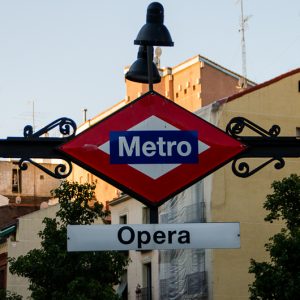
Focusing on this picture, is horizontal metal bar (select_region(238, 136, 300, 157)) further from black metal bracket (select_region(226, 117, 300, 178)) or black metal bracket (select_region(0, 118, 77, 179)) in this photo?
black metal bracket (select_region(0, 118, 77, 179))

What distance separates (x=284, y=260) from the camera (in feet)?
100

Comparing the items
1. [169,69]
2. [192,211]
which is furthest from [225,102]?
[169,69]

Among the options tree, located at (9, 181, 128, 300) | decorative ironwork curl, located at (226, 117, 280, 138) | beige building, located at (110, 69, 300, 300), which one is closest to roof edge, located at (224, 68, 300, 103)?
beige building, located at (110, 69, 300, 300)

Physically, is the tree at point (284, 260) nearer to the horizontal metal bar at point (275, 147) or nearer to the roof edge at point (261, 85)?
→ the roof edge at point (261, 85)

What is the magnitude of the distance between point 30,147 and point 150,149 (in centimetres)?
79

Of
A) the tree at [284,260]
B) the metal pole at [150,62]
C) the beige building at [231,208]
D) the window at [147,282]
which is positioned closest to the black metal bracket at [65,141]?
the metal pole at [150,62]

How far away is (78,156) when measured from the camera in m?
6.66

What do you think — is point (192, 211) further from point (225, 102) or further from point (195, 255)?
point (225, 102)

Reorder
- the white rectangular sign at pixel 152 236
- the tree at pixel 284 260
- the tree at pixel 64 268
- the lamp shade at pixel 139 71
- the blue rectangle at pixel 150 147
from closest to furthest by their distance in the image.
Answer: the white rectangular sign at pixel 152 236 < the blue rectangle at pixel 150 147 < the lamp shade at pixel 139 71 < the tree at pixel 284 260 < the tree at pixel 64 268

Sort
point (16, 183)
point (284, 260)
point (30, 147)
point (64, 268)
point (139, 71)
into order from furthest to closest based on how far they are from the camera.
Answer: point (16, 183), point (64, 268), point (284, 260), point (139, 71), point (30, 147)

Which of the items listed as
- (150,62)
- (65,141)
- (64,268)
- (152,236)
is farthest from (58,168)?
(64,268)

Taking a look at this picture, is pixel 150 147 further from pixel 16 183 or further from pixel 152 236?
pixel 16 183

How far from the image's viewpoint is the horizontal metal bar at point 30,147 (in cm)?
664

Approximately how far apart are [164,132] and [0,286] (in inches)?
2050
